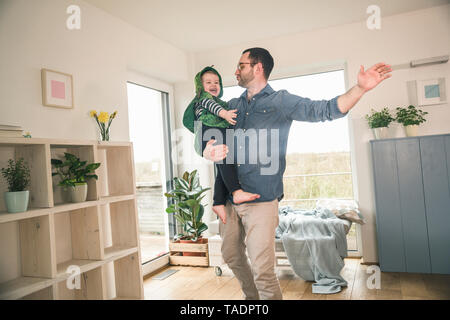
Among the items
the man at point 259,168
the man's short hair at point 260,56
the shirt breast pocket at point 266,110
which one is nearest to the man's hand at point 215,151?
the man at point 259,168

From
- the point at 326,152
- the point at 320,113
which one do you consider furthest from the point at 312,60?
the point at 320,113

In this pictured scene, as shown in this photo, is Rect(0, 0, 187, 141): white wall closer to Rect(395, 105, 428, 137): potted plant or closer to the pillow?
the pillow

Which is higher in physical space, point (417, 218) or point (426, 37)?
point (426, 37)

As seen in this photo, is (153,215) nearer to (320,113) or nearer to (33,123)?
(33,123)

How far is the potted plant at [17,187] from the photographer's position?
1.74m

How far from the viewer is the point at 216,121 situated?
175cm

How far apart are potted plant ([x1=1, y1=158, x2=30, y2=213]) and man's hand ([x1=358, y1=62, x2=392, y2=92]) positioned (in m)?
1.76

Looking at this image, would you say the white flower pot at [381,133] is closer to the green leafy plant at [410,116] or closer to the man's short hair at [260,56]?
the green leafy plant at [410,116]

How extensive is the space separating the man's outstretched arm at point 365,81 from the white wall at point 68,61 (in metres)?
1.90

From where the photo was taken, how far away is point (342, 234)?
2787 millimetres

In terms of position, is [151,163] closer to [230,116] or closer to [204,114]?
[204,114]
